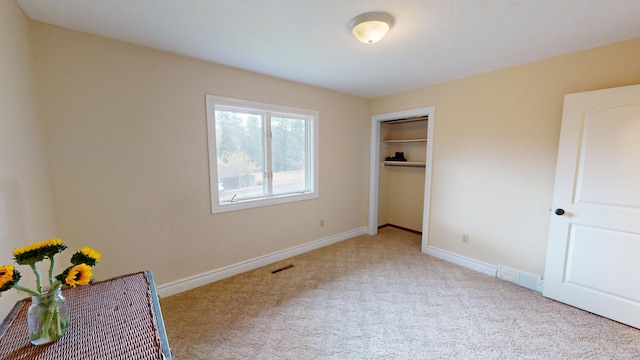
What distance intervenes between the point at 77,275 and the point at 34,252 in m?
0.16

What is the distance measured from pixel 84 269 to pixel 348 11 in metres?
1.96

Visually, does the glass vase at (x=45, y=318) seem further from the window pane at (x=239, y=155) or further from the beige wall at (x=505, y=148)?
the beige wall at (x=505, y=148)

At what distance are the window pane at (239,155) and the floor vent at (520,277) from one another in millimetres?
2965

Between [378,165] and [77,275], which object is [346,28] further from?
[378,165]

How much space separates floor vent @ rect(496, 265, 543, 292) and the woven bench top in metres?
3.27

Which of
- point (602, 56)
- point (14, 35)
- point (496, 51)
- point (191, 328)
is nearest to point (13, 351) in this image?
point (191, 328)

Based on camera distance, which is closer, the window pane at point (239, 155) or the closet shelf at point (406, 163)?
the window pane at point (239, 155)

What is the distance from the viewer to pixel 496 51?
88.8 inches

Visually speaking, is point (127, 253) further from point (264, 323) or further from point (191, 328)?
point (264, 323)

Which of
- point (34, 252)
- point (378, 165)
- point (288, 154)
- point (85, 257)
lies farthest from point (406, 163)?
point (34, 252)

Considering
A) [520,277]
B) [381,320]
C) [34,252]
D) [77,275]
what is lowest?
[381,320]

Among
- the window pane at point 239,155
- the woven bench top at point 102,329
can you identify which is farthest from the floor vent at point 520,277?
the woven bench top at point 102,329

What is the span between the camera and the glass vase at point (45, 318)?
0.89 m

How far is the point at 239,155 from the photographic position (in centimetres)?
293
